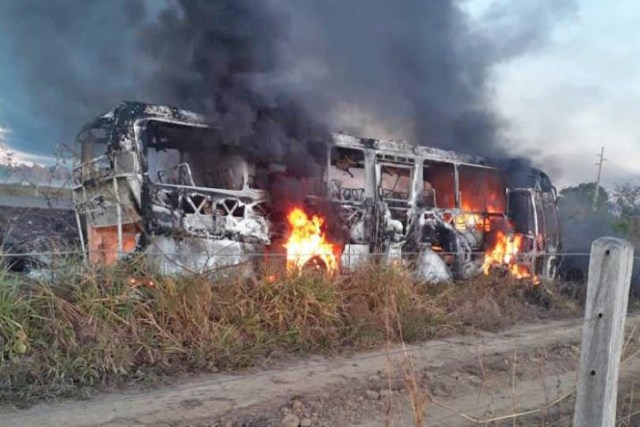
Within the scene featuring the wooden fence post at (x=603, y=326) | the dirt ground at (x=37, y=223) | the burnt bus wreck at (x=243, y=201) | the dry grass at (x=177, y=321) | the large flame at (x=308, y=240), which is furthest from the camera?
the dirt ground at (x=37, y=223)

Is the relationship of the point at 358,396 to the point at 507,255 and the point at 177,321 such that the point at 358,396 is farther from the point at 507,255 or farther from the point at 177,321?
the point at 507,255

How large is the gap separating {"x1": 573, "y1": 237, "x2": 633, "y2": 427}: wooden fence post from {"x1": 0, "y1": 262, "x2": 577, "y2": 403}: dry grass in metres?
1.64

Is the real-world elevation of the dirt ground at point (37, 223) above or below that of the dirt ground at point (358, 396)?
above

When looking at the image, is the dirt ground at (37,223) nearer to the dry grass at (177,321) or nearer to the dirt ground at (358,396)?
the dry grass at (177,321)

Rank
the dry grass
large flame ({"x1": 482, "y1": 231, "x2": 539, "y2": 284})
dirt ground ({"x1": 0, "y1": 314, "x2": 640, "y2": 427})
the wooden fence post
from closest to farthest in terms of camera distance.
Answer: the wooden fence post, dirt ground ({"x1": 0, "y1": 314, "x2": 640, "y2": 427}), the dry grass, large flame ({"x1": 482, "y1": 231, "x2": 539, "y2": 284})

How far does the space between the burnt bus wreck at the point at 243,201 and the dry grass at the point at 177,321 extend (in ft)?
1.57

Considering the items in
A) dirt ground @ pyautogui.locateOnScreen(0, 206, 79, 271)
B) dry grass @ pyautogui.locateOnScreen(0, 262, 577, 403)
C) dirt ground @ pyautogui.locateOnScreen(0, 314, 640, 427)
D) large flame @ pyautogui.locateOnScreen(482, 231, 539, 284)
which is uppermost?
dirt ground @ pyautogui.locateOnScreen(0, 206, 79, 271)

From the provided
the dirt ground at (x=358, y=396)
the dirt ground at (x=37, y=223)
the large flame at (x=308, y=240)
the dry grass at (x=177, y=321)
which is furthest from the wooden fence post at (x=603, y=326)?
the dirt ground at (x=37, y=223)

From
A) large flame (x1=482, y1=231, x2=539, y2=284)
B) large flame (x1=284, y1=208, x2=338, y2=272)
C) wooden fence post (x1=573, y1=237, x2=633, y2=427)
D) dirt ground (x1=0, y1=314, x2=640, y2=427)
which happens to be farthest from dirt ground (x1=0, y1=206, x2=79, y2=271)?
wooden fence post (x1=573, y1=237, x2=633, y2=427)

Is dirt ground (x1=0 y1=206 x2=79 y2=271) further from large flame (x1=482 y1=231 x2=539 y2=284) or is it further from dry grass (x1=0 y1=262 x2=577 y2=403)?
large flame (x1=482 y1=231 x2=539 y2=284)

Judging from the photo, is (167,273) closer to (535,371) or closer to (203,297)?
(203,297)

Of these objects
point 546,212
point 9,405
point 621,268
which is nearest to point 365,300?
point 9,405

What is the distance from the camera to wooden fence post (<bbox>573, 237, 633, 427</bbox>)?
2.38m

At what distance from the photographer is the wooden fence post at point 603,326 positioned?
238 cm
